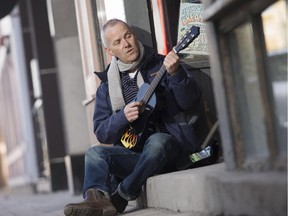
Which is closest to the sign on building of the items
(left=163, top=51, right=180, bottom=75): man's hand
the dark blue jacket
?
the dark blue jacket

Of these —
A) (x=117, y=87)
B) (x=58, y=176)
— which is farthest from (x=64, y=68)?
(x=117, y=87)

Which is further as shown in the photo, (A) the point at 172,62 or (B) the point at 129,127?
(B) the point at 129,127

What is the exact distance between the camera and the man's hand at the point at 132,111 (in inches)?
172

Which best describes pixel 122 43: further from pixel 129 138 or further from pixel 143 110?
pixel 129 138

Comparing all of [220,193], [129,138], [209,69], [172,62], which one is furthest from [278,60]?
[209,69]

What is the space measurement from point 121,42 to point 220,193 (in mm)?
1759

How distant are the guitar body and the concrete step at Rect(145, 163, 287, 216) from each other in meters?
0.36

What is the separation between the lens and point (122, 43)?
4.74 metres

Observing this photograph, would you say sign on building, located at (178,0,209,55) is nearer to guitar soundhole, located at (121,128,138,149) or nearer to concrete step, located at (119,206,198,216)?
guitar soundhole, located at (121,128,138,149)

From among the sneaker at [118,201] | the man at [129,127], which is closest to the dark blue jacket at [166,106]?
the man at [129,127]

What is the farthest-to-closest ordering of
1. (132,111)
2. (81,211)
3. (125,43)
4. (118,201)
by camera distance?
(125,43), (118,201), (132,111), (81,211)

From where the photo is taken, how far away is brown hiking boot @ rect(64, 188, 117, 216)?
4242 mm

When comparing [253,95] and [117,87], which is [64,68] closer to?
[117,87]

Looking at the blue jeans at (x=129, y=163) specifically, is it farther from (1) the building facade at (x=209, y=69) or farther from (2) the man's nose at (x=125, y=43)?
(2) the man's nose at (x=125, y=43)
